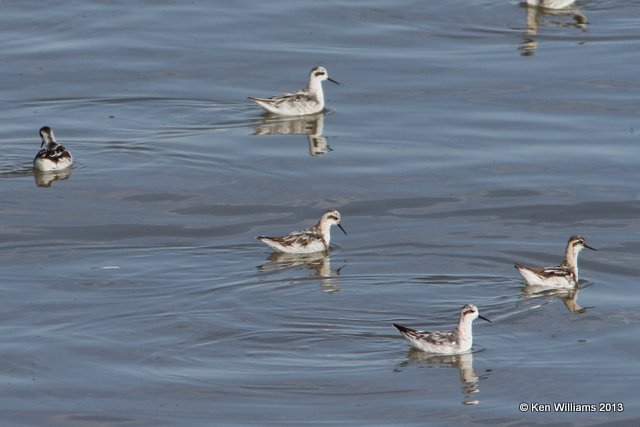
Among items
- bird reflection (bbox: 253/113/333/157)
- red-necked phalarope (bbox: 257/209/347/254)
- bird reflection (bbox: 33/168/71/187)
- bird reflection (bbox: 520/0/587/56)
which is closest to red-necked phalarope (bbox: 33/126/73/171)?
bird reflection (bbox: 33/168/71/187)

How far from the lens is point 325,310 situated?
17578 millimetres

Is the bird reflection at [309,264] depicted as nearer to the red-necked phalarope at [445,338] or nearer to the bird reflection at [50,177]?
the red-necked phalarope at [445,338]

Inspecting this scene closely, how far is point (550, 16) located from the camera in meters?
33.3

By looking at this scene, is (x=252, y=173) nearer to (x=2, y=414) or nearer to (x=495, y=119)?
(x=495, y=119)

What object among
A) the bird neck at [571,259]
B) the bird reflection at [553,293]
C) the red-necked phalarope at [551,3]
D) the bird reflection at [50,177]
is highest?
the red-necked phalarope at [551,3]

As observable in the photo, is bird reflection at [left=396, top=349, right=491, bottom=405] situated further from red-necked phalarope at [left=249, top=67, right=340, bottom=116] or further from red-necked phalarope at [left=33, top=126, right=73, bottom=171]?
red-necked phalarope at [left=249, top=67, right=340, bottom=116]

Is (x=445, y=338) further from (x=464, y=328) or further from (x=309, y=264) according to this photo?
(x=309, y=264)

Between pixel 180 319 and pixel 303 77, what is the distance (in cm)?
1263

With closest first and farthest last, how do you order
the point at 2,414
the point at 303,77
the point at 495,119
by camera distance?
the point at 2,414 → the point at 495,119 → the point at 303,77

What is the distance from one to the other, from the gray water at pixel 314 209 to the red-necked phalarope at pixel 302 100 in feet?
0.92

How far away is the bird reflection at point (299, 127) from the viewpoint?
25.2 metres

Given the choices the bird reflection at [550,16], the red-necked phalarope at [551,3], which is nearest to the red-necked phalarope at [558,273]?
the bird reflection at [550,16]

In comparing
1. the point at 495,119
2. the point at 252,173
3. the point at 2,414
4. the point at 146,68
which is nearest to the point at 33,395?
the point at 2,414

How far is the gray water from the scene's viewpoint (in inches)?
606
